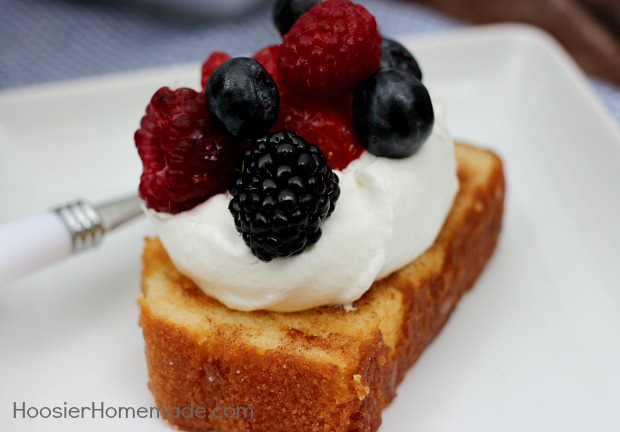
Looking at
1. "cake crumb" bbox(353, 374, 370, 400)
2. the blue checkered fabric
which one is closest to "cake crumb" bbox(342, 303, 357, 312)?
"cake crumb" bbox(353, 374, 370, 400)

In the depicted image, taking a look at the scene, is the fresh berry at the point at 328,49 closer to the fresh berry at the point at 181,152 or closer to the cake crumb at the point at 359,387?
the fresh berry at the point at 181,152

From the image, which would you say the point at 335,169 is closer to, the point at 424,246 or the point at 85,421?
the point at 424,246

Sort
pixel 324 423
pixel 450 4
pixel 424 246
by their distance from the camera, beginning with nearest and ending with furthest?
pixel 324 423
pixel 424 246
pixel 450 4

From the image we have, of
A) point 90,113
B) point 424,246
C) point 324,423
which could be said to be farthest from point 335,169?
point 90,113

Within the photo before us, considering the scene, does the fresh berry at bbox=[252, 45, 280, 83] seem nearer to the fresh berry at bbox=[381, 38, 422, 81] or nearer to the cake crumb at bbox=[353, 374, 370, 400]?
the fresh berry at bbox=[381, 38, 422, 81]

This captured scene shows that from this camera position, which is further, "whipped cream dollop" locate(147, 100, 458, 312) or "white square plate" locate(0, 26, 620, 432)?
"white square plate" locate(0, 26, 620, 432)

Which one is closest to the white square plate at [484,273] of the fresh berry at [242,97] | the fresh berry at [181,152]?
the fresh berry at [181,152]
